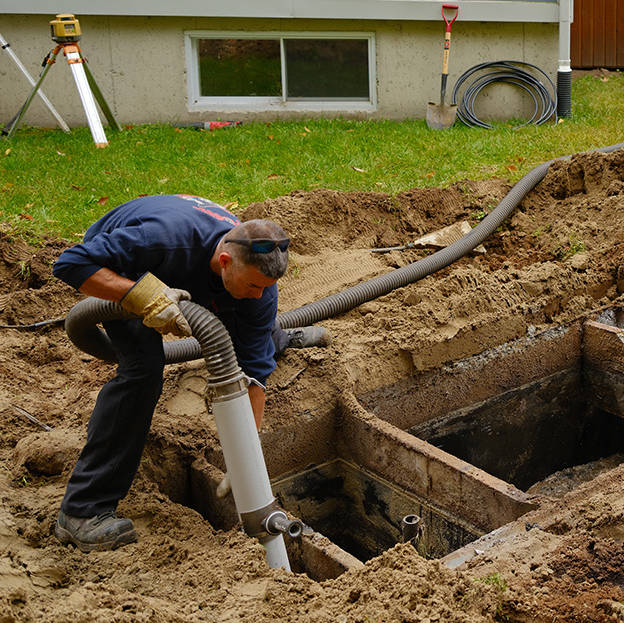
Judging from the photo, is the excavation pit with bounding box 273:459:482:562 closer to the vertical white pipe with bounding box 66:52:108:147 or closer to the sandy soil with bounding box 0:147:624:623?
the sandy soil with bounding box 0:147:624:623

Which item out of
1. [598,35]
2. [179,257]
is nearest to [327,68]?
[598,35]

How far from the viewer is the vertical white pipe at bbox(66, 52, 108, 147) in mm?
7895

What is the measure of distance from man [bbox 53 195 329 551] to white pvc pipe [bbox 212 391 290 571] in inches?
14.4

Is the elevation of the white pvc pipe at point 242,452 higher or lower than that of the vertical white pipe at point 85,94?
lower

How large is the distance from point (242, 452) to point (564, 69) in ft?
27.2

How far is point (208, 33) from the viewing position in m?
9.50

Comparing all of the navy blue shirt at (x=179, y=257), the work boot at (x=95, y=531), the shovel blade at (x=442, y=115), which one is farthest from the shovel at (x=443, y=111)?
the work boot at (x=95, y=531)

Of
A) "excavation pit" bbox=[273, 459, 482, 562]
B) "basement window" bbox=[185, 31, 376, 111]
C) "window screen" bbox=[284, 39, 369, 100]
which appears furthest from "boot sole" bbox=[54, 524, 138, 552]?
"window screen" bbox=[284, 39, 369, 100]

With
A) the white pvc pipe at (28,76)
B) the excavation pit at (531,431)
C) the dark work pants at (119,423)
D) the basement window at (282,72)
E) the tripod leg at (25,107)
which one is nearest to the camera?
the dark work pants at (119,423)

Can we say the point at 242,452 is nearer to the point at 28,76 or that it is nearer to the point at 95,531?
the point at 95,531

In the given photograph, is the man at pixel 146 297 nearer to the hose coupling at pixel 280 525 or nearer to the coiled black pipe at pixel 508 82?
the hose coupling at pixel 280 525

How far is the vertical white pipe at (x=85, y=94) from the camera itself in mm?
7895

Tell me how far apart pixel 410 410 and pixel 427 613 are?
2420 mm

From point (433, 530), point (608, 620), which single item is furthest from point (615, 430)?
point (608, 620)
